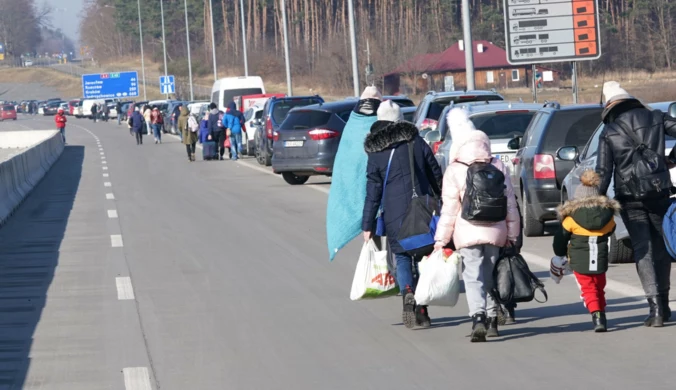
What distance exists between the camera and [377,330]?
8695 millimetres

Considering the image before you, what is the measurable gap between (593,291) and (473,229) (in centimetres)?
97

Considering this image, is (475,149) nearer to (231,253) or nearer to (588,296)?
(588,296)

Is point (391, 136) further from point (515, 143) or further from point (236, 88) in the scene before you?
point (236, 88)

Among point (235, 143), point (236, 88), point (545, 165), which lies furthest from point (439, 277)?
point (236, 88)

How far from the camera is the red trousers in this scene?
8180mm

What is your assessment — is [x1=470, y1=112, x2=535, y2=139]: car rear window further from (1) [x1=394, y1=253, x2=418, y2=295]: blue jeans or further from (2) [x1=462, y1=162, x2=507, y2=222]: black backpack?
(2) [x1=462, y1=162, x2=507, y2=222]: black backpack

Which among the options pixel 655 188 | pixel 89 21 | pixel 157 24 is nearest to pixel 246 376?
pixel 655 188

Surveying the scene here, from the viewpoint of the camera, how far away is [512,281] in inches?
315

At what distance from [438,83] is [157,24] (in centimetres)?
4982

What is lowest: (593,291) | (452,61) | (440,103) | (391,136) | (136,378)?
(136,378)

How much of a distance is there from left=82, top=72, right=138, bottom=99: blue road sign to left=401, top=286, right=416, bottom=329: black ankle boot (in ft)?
296

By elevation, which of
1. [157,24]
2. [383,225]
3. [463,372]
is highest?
[157,24]

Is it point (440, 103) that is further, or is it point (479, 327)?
point (440, 103)

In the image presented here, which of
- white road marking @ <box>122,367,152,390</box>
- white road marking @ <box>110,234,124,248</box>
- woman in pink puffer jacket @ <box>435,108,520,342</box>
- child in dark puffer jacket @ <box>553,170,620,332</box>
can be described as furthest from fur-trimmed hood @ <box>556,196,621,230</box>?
white road marking @ <box>110,234,124,248</box>
